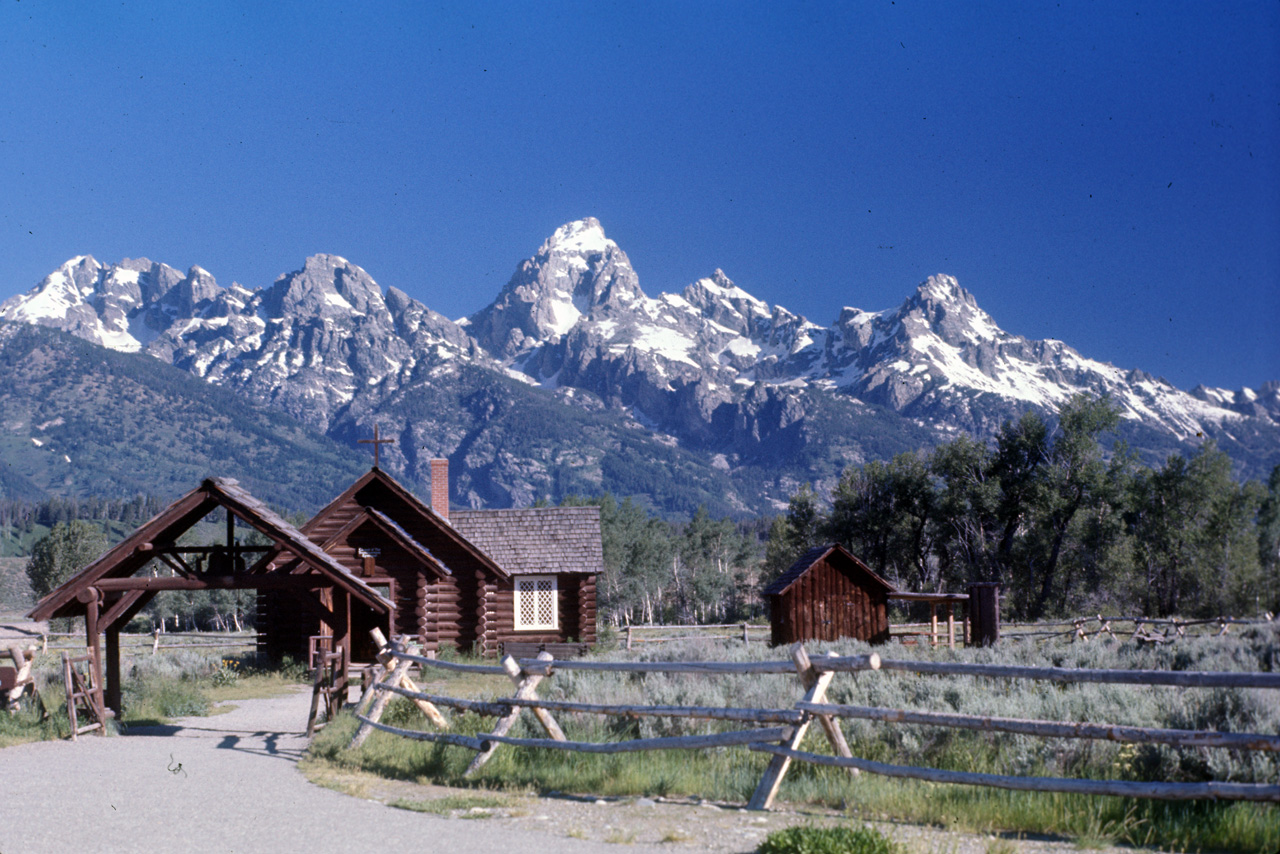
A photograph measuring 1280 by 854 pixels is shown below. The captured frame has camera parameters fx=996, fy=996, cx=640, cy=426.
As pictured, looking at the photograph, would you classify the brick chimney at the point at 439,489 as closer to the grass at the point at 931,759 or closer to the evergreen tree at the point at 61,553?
the grass at the point at 931,759

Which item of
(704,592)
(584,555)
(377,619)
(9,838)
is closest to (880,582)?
(584,555)

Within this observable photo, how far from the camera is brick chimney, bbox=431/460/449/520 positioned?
3397 cm

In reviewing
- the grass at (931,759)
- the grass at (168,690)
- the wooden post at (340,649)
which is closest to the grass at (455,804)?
the grass at (931,759)

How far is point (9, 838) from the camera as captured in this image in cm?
827

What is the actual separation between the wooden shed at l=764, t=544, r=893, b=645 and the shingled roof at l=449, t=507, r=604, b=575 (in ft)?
21.5

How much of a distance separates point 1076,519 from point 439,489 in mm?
44277

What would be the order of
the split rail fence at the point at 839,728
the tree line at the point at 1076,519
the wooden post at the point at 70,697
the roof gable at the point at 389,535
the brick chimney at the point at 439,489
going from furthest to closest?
the tree line at the point at 1076,519 → the brick chimney at the point at 439,489 → the roof gable at the point at 389,535 → the wooden post at the point at 70,697 → the split rail fence at the point at 839,728

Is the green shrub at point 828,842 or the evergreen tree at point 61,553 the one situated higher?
the evergreen tree at point 61,553

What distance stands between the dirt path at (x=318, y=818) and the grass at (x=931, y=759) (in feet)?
1.59

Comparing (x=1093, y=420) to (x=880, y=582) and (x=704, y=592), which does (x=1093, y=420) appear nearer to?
(x=880, y=582)

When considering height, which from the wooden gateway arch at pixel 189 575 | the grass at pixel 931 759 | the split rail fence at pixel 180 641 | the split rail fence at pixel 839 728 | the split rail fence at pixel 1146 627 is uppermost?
the wooden gateway arch at pixel 189 575

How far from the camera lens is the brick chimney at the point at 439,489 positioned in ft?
111

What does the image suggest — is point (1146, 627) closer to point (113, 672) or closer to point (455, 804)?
point (113, 672)

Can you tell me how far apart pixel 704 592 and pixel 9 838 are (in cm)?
8696
